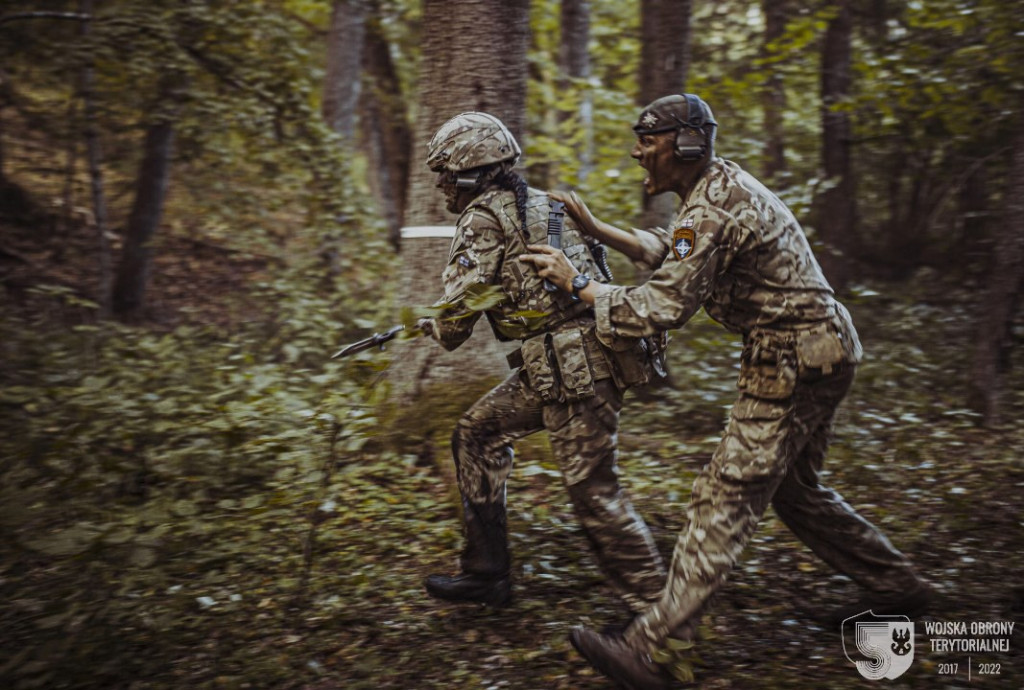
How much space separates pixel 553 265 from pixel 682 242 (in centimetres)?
58

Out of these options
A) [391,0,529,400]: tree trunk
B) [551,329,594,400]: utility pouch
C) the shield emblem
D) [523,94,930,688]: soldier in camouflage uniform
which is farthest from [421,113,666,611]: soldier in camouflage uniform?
[391,0,529,400]: tree trunk

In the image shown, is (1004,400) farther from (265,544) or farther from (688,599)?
(265,544)

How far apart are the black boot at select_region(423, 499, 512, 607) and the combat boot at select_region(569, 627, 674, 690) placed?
0.77 m

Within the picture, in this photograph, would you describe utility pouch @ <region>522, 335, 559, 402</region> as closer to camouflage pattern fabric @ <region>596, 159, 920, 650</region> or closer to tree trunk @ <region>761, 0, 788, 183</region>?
camouflage pattern fabric @ <region>596, 159, 920, 650</region>

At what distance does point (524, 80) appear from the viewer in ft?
18.0

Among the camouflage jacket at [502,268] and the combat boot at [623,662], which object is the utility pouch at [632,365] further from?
the combat boot at [623,662]

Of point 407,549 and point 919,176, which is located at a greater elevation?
point 919,176

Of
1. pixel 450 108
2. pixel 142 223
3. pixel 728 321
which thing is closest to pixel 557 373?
pixel 728 321

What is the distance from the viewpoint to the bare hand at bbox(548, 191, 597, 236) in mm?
3889

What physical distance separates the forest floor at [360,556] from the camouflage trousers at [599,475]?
1.54 ft

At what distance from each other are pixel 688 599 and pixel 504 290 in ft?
5.24

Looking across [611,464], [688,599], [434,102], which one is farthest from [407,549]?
[434,102]

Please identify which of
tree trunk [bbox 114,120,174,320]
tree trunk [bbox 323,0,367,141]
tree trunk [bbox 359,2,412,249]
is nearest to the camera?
tree trunk [bbox 114,120,174,320]

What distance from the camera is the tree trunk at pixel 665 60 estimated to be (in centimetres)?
711
